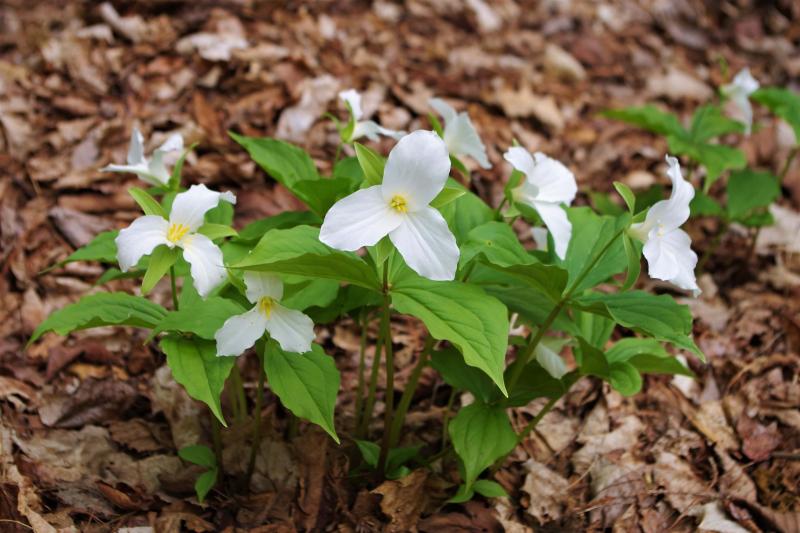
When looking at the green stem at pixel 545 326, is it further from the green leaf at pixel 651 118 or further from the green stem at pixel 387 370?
the green leaf at pixel 651 118

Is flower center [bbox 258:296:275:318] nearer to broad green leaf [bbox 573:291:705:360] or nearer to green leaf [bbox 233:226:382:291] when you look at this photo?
green leaf [bbox 233:226:382:291]

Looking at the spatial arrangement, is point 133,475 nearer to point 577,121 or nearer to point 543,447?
point 543,447

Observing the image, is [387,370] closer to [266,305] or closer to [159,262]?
[266,305]

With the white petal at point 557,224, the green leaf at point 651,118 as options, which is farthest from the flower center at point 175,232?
the green leaf at point 651,118

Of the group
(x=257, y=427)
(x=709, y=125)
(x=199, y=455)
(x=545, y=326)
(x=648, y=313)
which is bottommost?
(x=199, y=455)

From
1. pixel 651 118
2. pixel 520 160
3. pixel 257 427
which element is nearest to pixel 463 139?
pixel 520 160

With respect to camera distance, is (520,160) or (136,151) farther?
(136,151)

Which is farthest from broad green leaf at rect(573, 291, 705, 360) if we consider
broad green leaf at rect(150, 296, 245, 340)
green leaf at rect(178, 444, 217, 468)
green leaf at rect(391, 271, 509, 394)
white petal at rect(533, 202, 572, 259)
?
green leaf at rect(178, 444, 217, 468)
